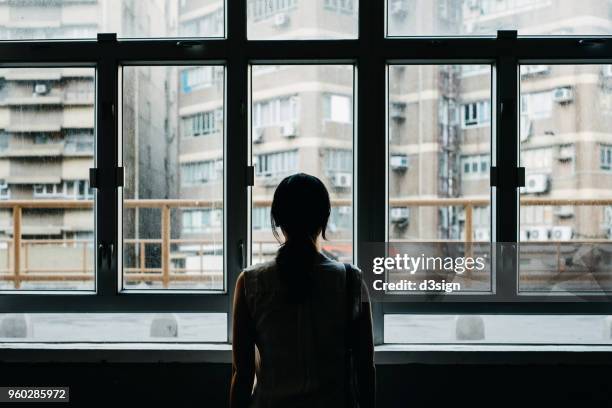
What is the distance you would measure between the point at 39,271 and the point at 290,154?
3.96ft

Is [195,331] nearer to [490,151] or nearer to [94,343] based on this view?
[94,343]

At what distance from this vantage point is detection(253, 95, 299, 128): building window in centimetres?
250

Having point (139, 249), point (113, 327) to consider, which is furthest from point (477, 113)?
point (113, 327)

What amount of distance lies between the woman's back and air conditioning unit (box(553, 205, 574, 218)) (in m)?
1.61

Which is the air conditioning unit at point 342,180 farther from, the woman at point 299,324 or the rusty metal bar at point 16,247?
the rusty metal bar at point 16,247

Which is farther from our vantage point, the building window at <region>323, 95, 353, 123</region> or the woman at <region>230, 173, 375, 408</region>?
the building window at <region>323, 95, 353, 123</region>

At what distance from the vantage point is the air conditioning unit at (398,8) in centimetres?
247

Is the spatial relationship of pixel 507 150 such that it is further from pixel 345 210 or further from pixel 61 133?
pixel 61 133

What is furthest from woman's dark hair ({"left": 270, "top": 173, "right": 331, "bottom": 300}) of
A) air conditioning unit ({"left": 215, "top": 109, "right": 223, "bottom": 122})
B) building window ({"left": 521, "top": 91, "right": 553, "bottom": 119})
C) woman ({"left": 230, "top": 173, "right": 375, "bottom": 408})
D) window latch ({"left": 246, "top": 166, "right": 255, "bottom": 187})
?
building window ({"left": 521, "top": 91, "right": 553, "bottom": 119})

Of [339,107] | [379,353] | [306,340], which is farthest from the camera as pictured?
[339,107]

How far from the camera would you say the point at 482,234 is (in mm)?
2523

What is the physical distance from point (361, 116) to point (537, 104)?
74 cm

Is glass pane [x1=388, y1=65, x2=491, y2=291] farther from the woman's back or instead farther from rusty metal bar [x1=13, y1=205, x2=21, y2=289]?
rusty metal bar [x1=13, y1=205, x2=21, y2=289]

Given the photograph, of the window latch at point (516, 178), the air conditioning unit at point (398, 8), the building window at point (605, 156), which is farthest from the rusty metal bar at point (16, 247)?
the building window at point (605, 156)
